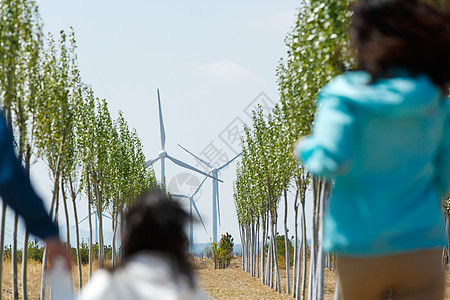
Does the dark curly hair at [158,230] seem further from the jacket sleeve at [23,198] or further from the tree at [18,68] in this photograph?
the tree at [18,68]

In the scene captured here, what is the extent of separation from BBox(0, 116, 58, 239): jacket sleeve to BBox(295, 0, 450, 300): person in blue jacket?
3.48 feet

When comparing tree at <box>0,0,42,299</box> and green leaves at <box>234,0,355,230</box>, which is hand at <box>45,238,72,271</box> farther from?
tree at <box>0,0,42,299</box>

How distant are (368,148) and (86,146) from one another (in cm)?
2151

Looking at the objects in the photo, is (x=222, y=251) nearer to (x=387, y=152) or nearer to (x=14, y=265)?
(x=14, y=265)

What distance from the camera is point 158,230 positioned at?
2.06 meters

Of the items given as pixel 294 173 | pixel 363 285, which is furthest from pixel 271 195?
pixel 363 285

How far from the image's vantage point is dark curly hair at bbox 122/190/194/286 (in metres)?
2.06

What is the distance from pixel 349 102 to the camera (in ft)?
7.06

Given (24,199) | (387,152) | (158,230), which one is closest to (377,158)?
(387,152)

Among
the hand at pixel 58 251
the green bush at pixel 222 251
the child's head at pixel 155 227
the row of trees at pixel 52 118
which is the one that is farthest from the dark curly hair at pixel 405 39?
the green bush at pixel 222 251

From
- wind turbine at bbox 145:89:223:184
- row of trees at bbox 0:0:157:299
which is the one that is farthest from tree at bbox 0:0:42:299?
wind turbine at bbox 145:89:223:184

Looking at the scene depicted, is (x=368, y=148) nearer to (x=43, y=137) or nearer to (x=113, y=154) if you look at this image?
(x=43, y=137)

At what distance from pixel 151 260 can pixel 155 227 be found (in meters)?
0.11

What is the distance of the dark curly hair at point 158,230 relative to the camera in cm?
206
